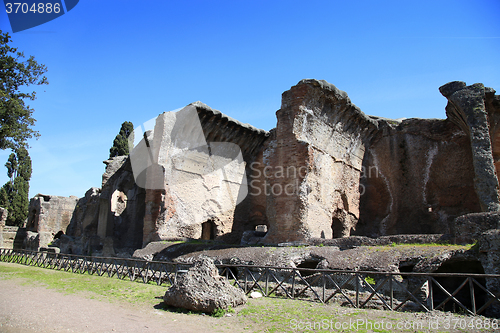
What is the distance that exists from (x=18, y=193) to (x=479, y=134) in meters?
30.6

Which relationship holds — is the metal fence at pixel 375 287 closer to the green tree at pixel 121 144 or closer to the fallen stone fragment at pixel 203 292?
the fallen stone fragment at pixel 203 292

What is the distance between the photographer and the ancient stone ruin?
10.7 metres

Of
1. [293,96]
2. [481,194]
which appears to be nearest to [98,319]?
[293,96]

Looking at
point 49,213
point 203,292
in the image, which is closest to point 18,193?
point 49,213

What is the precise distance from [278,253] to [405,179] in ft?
26.3

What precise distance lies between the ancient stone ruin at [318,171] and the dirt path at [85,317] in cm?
566

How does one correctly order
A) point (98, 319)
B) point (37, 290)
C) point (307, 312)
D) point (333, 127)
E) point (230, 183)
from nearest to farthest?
point (98, 319), point (307, 312), point (37, 290), point (333, 127), point (230, 183)

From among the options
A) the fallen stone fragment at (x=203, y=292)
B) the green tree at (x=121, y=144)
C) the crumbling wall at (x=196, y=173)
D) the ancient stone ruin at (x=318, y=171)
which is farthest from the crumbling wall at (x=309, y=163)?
the green tree at (x=121, y=144)

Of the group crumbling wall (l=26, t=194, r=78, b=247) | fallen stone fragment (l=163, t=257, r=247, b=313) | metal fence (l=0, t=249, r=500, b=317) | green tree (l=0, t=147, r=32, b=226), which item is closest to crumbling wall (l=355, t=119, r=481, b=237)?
metal fence (l=0, t=249, r=500, b=317)

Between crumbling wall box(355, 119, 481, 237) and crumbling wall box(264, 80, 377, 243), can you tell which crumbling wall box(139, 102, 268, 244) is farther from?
crumbling wall box(355, 119, 481, 237)

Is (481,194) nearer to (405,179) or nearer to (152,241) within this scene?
(405,179)

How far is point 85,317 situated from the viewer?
458cm

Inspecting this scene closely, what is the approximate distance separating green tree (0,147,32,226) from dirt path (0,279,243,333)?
26183mm

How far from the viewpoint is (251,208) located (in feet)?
52.6
